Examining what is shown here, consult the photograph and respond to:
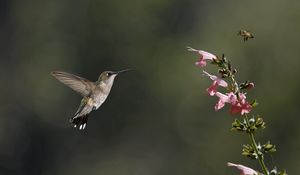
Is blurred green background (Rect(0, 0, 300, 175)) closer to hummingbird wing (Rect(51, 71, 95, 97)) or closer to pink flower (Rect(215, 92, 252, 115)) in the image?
hummingbird wing (Rect(51, 71, 95, 97))

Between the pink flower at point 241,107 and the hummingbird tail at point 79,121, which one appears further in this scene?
the hummingbird tail at point 79,121

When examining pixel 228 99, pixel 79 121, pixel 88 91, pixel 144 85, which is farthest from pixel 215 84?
pixel 144 85

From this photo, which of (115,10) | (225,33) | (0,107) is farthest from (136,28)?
(0,107)

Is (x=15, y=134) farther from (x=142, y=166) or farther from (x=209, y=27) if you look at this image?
(x=209, y=27)

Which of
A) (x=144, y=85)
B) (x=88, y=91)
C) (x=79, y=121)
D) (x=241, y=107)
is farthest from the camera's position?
(x=144, y=85)

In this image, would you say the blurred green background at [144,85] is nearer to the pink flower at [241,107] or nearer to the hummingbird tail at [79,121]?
the hummingbird tail at [79,121]

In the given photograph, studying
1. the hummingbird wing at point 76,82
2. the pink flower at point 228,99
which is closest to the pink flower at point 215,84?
the pink flower at point 228,99

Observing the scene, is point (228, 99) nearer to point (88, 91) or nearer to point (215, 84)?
point (215, 84)
